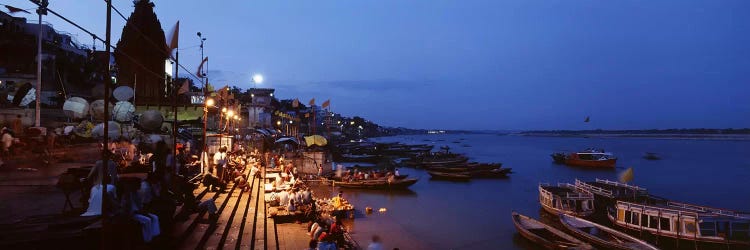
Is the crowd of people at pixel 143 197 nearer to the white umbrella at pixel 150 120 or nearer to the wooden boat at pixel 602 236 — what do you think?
the white umbrella at pixel 150 120

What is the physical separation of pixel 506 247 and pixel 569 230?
3086mm

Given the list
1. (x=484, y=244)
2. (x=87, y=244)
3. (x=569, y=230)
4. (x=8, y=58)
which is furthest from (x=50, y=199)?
(x=8, y=58)

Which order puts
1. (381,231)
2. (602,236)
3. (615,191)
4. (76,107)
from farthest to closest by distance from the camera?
1. (615,191)
2. (381,231)
3. (76,107)
4. (602,236)

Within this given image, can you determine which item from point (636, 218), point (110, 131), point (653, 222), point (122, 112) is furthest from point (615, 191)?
point (122, 112)

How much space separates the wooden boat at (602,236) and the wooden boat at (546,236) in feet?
2.30

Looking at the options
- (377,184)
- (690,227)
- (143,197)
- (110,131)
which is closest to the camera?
(143,197)

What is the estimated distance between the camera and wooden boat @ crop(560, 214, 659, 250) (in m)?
16.0

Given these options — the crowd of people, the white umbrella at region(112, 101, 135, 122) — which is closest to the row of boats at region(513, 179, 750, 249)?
the crowd of people

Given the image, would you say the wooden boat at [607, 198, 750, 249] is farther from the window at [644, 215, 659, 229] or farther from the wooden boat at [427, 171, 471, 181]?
the wooden boat at [427, 171, 471, 181]

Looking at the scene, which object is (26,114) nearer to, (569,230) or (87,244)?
(87,244)

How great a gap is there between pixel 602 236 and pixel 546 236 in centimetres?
234

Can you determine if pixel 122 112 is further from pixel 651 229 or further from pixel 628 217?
pixel 651 229

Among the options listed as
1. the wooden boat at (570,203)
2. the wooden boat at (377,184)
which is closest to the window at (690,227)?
the wooden boat at (570,203)

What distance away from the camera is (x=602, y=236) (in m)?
18.3
